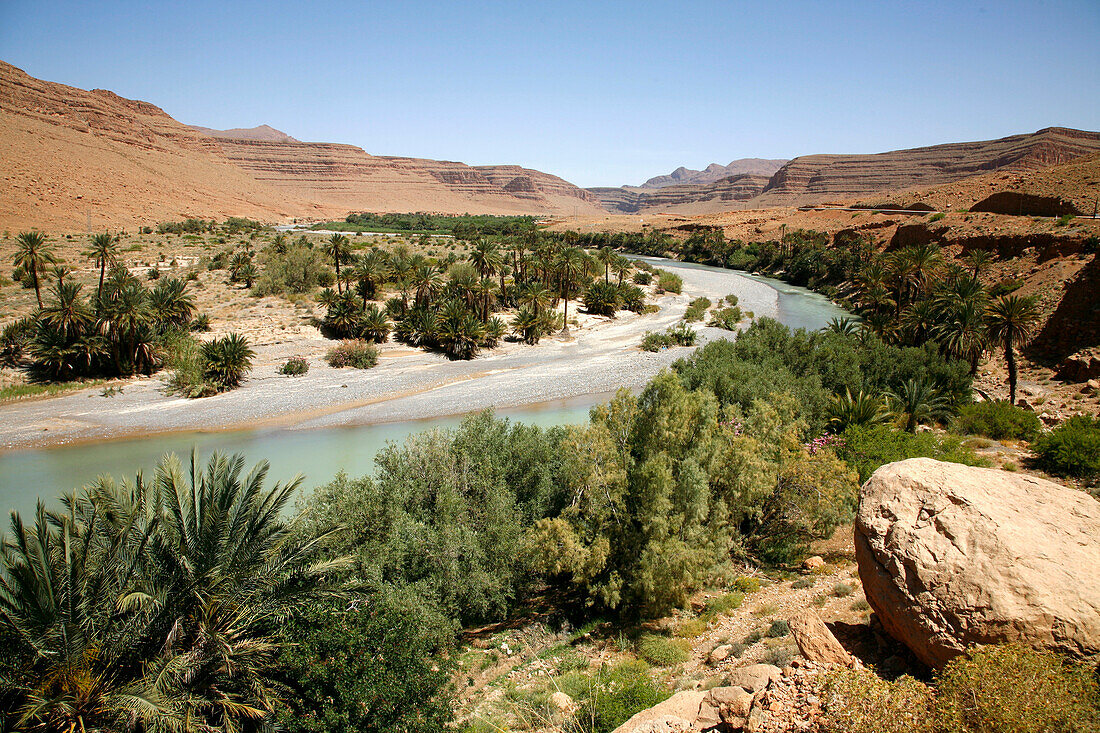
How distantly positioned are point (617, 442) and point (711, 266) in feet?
280

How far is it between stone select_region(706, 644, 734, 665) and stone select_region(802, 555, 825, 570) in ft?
15.6

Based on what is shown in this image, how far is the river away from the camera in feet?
69.1

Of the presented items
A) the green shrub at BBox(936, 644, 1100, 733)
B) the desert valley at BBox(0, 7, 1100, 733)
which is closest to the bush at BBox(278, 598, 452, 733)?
the desert valley at BBox(0, 7, 1100, 733)

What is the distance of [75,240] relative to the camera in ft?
184

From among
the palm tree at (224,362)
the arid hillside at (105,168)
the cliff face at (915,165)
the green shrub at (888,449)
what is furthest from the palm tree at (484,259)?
the cliff face at (915,165)

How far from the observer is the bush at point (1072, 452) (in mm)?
16141

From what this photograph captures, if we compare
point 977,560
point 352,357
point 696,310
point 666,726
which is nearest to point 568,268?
point 696,310

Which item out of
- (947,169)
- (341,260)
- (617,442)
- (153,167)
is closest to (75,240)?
(341,260)

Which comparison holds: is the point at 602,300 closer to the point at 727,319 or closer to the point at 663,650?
the point at 727,319

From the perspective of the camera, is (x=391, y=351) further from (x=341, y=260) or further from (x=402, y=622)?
(x=402, y=622)

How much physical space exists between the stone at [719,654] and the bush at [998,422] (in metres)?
16.8

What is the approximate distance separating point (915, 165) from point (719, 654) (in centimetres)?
19620

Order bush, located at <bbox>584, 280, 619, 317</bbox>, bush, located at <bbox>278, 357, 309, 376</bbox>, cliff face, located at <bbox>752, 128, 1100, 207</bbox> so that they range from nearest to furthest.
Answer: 1. bush, located at <bbox>278, 357, 309, 376</bbox>
2. bush, located at <bbox>584, 280, 619, 317</bbox>
3. cliff face, located at <bbox>752, 128, 1100, 207</bbox>

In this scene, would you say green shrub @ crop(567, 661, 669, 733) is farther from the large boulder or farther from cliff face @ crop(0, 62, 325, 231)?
cliff face @ crop(0, 62, 325, 231)
